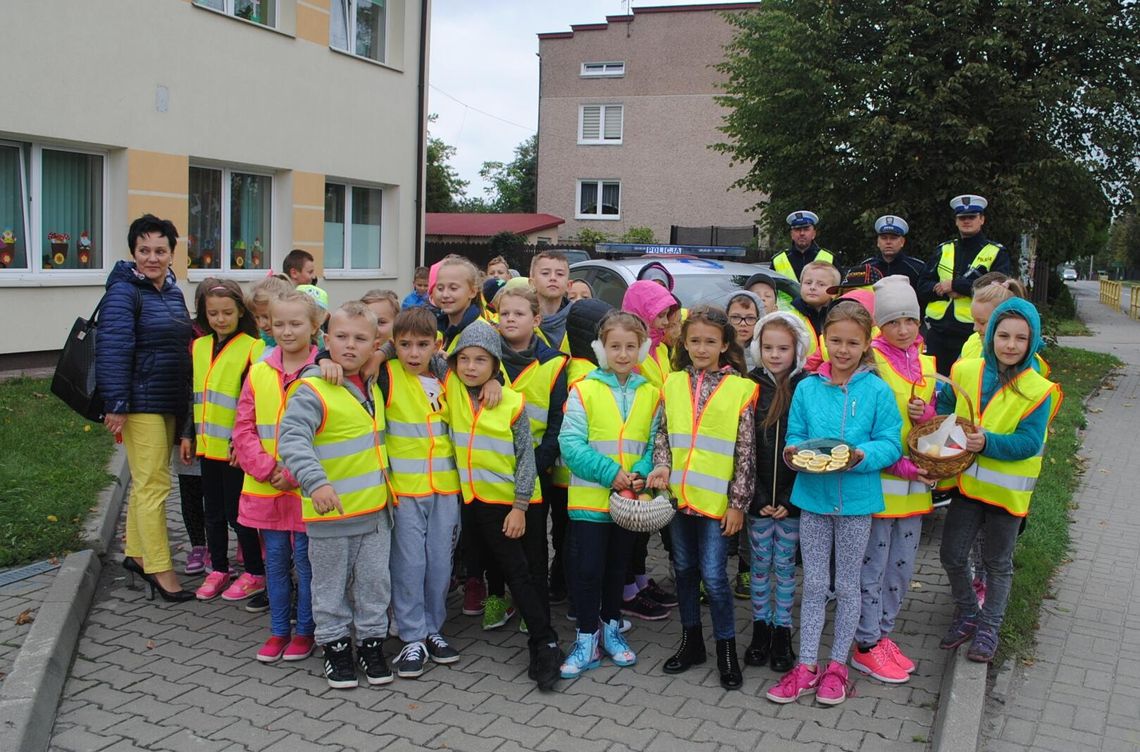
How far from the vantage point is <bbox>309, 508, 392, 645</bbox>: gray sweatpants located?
430 cm

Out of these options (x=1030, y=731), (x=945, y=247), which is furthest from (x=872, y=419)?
(x=945, y=247)

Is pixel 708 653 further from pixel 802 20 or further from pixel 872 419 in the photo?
pixel 802 20

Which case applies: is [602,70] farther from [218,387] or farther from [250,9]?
[218,387]

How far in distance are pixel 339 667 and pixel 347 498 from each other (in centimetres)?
77

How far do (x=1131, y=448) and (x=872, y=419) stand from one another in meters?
7.17

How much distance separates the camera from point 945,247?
7.73m

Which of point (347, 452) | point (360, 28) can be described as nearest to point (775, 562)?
point (347, 452)

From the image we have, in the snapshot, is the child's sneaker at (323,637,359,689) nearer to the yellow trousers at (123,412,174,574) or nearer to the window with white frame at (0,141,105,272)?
the yellow trousers at (123,412,174,574)

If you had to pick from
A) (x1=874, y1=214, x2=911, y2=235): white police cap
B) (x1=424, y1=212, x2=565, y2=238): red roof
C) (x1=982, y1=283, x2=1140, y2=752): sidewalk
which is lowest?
(x1=982, y1=283, x2=1140, y2=752): sidewalk

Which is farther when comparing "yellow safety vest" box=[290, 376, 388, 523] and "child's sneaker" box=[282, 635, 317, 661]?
"child's sneaker" box=[282, 635, 317, 661]

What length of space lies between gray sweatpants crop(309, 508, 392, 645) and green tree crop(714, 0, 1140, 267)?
11.3 meters

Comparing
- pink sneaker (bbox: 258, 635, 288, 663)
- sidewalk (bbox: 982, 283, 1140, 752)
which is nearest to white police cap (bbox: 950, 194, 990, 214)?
sidewalk (bbox: 982, 283, 1140, 752)

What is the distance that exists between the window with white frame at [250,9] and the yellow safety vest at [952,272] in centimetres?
948

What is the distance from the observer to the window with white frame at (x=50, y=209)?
1046cm
